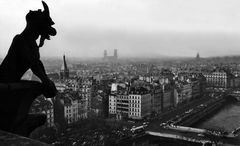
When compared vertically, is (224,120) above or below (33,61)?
below

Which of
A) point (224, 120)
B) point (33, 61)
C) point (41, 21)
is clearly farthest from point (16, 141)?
point (224, 120)

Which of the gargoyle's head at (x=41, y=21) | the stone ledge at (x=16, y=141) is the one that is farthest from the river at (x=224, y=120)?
the stone ledge at (x=16, y=141)

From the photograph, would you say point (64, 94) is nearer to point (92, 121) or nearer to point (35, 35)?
point (92, 121)

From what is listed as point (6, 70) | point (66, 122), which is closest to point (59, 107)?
point (66, 122)

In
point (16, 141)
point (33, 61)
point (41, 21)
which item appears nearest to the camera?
point (16, 141)

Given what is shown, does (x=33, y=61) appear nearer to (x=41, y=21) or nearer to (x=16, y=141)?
(x=41, y=21)

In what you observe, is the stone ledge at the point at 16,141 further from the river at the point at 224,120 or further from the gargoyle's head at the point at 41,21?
the river at the point at 224,120
